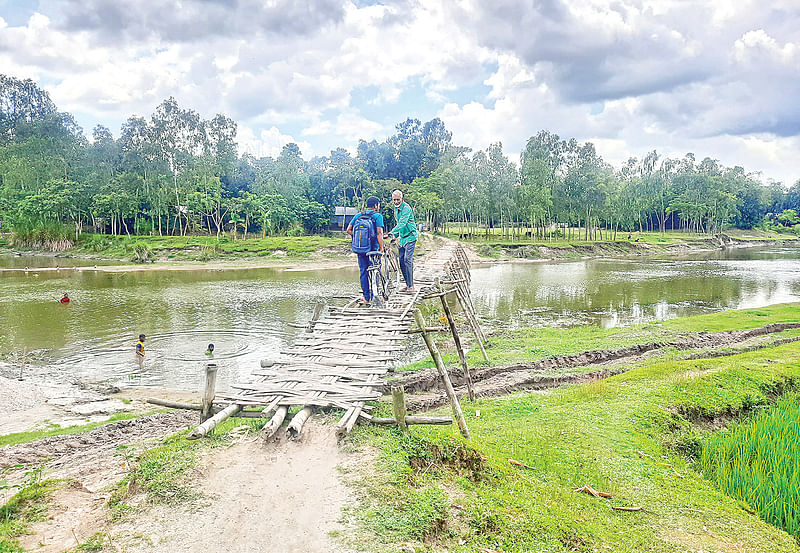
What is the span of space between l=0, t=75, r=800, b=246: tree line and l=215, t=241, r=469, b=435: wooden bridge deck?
4852 cm

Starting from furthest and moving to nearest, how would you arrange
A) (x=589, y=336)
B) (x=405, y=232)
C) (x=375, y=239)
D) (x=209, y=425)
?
(x=589, y=336), (x=405, y=232), (x=375, y=239), (x=209, y=425)

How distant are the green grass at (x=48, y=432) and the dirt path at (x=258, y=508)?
5.71 metres

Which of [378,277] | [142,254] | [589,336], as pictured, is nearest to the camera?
[378,277]

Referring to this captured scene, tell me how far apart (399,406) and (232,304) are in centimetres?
2183

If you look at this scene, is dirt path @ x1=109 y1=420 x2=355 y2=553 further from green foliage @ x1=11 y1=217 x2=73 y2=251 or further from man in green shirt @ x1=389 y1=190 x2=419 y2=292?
green foliage @ x1=11 y1=217 x2=73 y2=251

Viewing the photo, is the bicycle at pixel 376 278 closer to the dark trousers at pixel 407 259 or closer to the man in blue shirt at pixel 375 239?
the man in blue shirt at pixel 375 239

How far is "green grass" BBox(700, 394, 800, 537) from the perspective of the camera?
598cm

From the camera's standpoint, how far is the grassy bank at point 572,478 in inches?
198

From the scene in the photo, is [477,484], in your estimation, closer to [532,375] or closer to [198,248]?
[532,375]

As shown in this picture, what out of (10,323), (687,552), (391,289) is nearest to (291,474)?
(687,552)

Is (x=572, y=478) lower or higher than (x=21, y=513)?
lower

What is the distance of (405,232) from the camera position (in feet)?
41.3

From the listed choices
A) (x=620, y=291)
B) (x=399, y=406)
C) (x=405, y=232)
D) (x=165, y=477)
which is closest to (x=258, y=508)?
(x=165, y=477)

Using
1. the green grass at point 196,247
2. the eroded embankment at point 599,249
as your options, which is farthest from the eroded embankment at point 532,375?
the green grass at point 196,247
